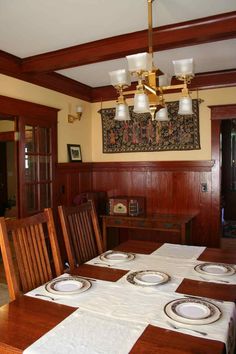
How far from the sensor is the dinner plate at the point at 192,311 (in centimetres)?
118

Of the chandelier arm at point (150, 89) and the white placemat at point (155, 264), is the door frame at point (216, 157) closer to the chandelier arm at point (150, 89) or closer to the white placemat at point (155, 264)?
the white placemat at point (155, 264)

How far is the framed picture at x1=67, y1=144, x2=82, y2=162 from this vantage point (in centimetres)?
402

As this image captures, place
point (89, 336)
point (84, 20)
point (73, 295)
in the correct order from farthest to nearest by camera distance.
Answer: point (84, 20), point (73, 295), point (89, 336)

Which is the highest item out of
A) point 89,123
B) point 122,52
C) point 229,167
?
point 122,52

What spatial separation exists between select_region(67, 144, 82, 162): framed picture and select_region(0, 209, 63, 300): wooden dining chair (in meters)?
2.18

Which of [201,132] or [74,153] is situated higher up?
[201,132]

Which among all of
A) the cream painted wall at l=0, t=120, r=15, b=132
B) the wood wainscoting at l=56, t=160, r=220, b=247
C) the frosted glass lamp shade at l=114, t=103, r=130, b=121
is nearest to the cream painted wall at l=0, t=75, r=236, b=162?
the wood wainscoting at l=56, t=160, r=220, b=247

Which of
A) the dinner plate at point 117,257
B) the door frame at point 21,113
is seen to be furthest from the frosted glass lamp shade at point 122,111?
the door frame at point 21,113

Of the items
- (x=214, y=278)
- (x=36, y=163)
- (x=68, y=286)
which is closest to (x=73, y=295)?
(x=68, y=286)

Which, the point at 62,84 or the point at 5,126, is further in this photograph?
the point at 5,126

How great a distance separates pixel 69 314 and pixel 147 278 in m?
0.53

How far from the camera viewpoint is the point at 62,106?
3.88 m

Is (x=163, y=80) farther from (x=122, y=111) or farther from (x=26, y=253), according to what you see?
(x=26, y=253)

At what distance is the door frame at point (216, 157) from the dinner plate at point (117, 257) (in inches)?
80.4
